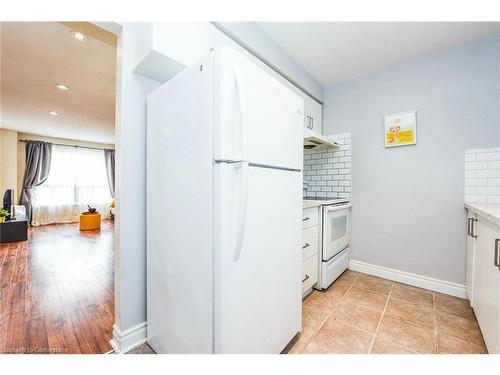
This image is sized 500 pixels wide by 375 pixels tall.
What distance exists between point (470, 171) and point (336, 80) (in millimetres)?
1698

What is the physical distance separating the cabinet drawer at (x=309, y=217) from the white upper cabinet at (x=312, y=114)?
104 cm

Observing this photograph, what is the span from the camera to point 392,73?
2389mm

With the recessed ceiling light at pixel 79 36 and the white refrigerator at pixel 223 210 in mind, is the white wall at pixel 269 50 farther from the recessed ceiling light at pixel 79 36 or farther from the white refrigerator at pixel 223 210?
the recessed ceiling light at pixel 79 36

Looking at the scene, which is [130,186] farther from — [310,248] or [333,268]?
[333,268]

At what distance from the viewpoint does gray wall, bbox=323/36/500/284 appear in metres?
1.96

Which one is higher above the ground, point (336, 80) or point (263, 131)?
point (336, 80)

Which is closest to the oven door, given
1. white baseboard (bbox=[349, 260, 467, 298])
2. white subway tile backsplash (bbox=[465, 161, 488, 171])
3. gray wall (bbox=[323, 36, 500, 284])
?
gray wall (bbox=[323, 36, 500, 284])

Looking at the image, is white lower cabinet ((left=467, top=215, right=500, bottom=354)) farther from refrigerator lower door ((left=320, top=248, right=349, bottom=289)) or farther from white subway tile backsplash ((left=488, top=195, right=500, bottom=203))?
refrigerator lower door ((left=320, top=248, right=349, bottom=289))

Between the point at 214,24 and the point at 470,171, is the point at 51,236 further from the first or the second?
the point at 470,171

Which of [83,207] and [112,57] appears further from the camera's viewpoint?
[83,207]

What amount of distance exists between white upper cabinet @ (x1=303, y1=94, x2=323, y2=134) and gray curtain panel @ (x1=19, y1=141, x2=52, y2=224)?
714 cm

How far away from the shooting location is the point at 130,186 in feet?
4.36

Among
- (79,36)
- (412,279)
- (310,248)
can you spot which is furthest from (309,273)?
(79,36)
